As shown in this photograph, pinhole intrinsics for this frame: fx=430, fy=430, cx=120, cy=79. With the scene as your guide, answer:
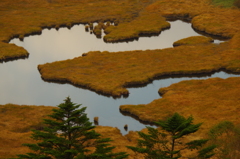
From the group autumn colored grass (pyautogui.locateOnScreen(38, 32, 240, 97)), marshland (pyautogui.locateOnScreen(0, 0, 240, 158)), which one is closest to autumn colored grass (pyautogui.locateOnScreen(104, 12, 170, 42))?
marshland (pyautogui.locateOnScreen(0, 0, 240, 158))

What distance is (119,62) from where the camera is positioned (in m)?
85.9

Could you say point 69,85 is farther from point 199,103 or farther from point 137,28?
point 137,28

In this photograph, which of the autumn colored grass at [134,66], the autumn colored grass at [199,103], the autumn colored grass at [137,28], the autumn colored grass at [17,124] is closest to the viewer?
the autumn colored grass at [17,124]

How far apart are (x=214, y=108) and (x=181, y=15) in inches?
2570

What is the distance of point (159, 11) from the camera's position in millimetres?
127000

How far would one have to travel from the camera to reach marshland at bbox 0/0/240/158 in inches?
2480

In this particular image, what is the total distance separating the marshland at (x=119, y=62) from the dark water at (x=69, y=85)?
0.17 meters

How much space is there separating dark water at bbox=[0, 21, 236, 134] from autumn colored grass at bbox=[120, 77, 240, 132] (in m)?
2.31

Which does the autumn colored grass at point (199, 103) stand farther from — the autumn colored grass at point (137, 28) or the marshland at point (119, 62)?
the autumn colored grass at point (137, 28)

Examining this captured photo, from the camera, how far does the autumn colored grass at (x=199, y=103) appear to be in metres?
59.9

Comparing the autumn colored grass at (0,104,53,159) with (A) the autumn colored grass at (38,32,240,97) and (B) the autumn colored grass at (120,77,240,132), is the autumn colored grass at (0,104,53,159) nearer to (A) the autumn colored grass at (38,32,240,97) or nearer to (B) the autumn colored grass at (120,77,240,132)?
(B) the autumn colored grass at (120,77,240,132)

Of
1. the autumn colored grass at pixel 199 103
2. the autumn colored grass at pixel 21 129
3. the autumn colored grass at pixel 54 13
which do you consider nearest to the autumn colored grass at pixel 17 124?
the autumn colored grass at pixel 21 129

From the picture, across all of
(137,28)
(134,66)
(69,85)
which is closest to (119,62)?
(134,66)

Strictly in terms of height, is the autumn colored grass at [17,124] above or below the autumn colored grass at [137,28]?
below
